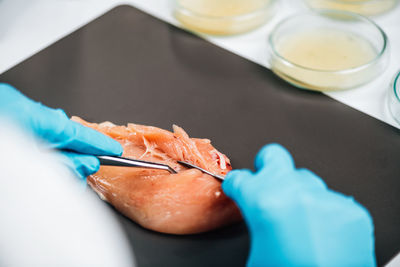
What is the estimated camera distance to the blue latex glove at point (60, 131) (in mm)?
1104

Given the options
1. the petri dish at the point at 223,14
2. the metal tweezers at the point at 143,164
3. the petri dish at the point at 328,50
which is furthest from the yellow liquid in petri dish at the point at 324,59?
the metal tweezers at the point at 143,164

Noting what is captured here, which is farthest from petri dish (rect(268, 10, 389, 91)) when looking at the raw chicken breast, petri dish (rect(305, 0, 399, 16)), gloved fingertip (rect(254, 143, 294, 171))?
gloved fingertip (rect(254, 143, 294, 171))

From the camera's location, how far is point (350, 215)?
1.00 m

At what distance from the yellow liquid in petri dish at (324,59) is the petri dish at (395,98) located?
0.10 metres

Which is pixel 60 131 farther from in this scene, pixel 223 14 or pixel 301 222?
pixel 223 14

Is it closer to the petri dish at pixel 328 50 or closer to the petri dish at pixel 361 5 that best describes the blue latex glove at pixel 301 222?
the petri dish at pixel 328 50

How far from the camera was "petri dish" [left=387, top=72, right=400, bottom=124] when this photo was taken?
152 cm

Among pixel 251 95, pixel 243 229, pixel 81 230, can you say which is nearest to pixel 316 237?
pixel 243 229

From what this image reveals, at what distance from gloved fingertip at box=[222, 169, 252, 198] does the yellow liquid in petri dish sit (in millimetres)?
637

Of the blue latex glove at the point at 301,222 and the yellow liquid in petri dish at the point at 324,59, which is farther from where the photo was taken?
the yellow liquid in petri dish at the point at 324,59

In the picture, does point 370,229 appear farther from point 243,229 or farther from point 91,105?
point 91,105

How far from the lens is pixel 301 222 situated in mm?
977

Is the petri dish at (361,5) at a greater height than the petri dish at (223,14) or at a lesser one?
lesser

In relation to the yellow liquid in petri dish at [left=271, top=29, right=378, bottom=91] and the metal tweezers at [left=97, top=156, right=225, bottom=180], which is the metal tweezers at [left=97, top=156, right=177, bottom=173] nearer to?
the metal tweezers at [left=97, top=156, right=225, bottom=180]
